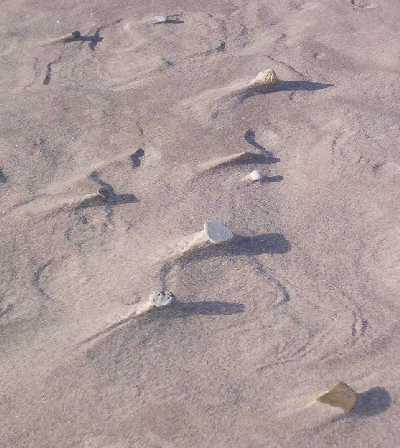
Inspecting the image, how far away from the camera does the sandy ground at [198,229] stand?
1.72 m

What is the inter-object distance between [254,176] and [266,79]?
709mm

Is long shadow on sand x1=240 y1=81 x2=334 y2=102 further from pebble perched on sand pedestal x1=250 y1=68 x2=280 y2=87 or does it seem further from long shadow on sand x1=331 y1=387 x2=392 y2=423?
long shadow on sand x1=331 y1=387 x2=392 y2=423

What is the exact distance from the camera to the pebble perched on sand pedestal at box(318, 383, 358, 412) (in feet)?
5.50

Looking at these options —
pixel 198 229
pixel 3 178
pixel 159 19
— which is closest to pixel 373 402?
pixel 198 229

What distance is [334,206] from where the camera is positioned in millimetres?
2357

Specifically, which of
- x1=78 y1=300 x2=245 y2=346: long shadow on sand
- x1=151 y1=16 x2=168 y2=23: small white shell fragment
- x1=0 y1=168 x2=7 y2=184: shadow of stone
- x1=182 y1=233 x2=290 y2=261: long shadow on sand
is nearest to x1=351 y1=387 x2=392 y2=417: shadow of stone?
x1=78 y1=300 x2=245 y2=346: long shadow on sand

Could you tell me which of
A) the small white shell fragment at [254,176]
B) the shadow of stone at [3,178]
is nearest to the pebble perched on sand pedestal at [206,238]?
the small white shell fragment at [254,176]

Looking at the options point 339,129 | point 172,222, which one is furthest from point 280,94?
point 172,222

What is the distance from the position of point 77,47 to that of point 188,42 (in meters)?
0.60

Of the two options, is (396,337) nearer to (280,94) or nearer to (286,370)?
(286,370)

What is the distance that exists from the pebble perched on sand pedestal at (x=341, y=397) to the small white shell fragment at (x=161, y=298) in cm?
54

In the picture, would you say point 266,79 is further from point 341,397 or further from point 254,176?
point 341,397

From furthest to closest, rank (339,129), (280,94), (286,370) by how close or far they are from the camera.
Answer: (280,94) < (339,129) < (286,370)

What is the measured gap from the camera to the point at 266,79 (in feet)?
9.70
